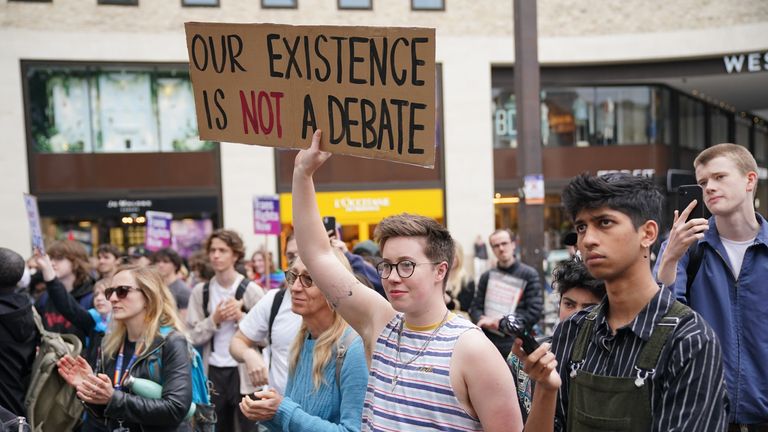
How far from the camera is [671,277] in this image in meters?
3.16

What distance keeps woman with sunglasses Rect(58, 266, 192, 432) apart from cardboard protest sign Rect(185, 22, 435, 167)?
1.45 metres

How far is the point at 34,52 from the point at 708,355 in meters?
21.6

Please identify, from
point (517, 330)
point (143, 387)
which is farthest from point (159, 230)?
point (517, 330)

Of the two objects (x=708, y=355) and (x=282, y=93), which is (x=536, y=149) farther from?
(x=708, y=355)

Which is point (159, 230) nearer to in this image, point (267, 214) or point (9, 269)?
point (267, 214)

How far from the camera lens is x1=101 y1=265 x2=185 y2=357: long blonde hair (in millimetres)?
4434

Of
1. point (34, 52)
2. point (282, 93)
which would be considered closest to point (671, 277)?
point (282, 93)

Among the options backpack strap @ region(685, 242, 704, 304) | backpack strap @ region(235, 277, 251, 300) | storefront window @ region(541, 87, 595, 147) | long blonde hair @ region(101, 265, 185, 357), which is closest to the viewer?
backpack strap @ region(685, 242, 704, 304)

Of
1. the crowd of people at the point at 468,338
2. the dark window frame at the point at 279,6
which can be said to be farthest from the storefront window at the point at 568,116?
the crowd of people at the point at 468,338

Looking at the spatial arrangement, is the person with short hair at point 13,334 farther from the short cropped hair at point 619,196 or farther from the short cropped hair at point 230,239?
the short cropped hair at point 619,196

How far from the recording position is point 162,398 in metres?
4.14

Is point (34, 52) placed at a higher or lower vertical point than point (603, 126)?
higher

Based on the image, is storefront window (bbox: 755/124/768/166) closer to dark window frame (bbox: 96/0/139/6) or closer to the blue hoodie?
dark window frame (bbox: 96/0/139/6)

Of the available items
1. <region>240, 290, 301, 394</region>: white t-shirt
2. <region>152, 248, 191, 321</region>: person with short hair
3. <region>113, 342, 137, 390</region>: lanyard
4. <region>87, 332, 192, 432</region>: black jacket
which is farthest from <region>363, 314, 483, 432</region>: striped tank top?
<region>152, 248, 191, 321</region>: person with short hair
